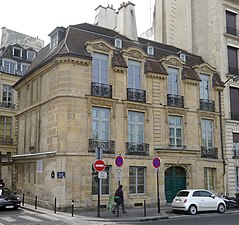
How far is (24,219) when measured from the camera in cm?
1541

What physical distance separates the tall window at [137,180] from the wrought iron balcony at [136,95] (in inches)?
162

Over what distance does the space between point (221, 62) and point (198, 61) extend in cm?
177

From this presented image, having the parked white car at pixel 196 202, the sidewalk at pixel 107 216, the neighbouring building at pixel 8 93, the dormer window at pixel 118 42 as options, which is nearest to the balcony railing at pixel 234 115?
the parked white car at pixel 196 202

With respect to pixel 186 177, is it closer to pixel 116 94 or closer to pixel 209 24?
→ pixel 116 94

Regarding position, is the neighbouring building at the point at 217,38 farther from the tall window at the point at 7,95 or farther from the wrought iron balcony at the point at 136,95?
the tall window at the point at 7,95

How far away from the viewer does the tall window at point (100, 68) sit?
67.7 feet

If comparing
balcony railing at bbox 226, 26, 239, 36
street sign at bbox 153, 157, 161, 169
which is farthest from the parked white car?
balcony railing at bbox 226, 26, 239, 36

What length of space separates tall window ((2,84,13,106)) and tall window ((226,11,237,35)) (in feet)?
70.4

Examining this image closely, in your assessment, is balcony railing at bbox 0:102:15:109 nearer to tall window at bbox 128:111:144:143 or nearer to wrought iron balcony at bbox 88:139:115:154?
tall window at bbox 128:111:144:143

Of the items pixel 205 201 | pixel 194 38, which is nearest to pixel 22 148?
pixel 205 201

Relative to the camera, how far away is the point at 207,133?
24516 millimetres

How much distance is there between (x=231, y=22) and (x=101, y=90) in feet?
48.0

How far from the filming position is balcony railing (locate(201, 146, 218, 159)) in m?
23.8

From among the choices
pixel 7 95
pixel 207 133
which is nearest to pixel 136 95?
pixel 207 133
